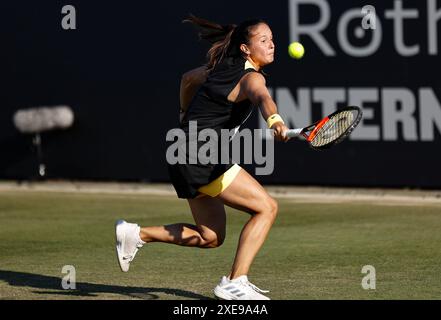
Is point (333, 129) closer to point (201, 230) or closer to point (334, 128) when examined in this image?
point (334, 128)

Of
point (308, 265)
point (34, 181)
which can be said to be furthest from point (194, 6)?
point (308, 265)

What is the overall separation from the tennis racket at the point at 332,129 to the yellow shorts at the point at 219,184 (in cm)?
67

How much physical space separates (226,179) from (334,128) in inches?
31.4

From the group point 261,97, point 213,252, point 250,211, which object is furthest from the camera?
point 213,252

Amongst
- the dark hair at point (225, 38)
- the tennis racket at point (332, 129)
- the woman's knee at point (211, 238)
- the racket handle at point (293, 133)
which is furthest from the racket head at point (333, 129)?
the woman's knee at point (211, 238)

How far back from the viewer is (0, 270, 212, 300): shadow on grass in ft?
23.8

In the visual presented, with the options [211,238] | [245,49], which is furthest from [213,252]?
[245,49]

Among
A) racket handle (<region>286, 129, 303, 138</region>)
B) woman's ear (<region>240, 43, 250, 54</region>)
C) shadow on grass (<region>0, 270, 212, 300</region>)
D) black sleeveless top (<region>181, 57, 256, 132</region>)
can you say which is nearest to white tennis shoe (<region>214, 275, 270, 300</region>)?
shadow on grass (<region>0, 270, 212, 300</region>)

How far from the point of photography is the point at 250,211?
22.5 ft

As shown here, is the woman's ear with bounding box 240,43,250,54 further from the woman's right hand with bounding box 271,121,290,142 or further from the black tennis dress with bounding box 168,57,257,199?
the woman's right hand with bounding box 271,121,290,142

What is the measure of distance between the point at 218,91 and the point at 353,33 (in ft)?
19.4

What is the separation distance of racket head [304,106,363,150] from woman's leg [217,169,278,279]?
1.98 ft

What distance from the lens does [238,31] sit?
7.11 meters

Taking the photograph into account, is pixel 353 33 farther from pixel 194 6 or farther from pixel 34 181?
pixel 34 181
